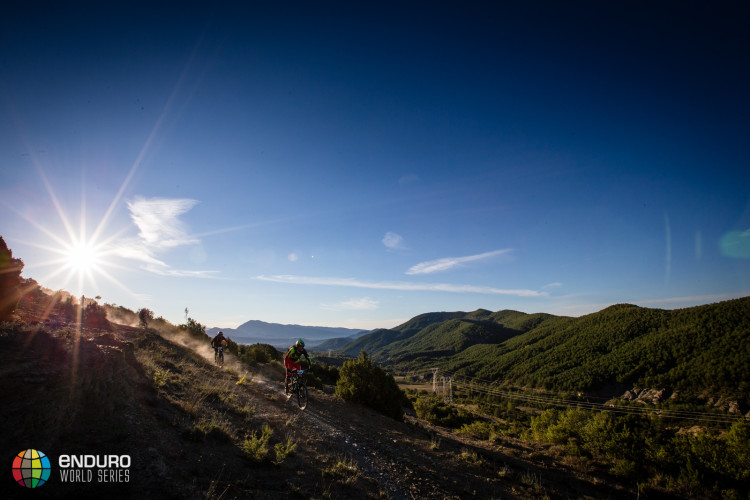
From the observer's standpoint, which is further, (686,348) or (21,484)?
(686,348)

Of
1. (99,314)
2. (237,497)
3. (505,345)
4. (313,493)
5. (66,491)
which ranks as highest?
(99,314)

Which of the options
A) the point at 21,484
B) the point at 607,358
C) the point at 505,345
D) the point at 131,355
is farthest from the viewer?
the point at 505,345

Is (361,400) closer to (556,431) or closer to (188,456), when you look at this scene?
(556,431)

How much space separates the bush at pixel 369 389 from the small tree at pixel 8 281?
1582cm

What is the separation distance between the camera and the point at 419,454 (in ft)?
34.6

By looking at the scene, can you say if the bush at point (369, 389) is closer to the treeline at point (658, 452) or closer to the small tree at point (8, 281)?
the treeline at point (658, 452)

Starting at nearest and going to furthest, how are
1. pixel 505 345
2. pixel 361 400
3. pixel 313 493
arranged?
pixel 313 493, pixel 361 400, pixel 505 345

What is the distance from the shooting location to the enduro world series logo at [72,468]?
4371 millimetres

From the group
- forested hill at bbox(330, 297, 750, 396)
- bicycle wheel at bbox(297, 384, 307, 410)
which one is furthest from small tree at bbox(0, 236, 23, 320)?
forested hill at bbox(330, 297, 750, 396)

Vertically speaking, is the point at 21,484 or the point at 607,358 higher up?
the point at 21,484

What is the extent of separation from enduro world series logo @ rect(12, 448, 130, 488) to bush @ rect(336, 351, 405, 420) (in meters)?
15.2

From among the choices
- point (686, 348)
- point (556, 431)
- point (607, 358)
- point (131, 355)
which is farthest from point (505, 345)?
point (131, 355)

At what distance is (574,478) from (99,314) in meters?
27.5

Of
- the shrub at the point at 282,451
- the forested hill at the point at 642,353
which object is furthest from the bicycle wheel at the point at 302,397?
the forested hill at the point at 642,353
